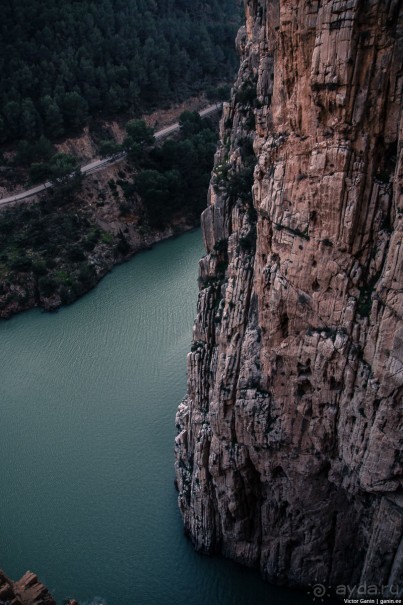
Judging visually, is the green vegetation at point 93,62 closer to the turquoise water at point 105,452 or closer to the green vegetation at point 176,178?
the green vegetation at point 176,178

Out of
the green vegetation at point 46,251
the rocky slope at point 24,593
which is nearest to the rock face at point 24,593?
the rocky slope at point 24,593

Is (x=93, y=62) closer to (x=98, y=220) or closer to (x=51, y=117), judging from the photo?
(x=51, y=117)

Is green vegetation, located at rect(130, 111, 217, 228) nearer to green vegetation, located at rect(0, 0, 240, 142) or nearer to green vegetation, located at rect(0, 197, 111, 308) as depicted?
green vegetation, located at rect(0, 197, 111, 308)

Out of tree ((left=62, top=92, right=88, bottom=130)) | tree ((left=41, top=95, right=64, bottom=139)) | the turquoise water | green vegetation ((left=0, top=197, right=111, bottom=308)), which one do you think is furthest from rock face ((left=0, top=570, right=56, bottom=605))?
tree ((left=62, top=92, right=88, bottom=130))

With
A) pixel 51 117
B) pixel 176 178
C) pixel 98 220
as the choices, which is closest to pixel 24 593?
pixel 98 220

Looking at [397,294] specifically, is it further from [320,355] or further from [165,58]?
[165,58]

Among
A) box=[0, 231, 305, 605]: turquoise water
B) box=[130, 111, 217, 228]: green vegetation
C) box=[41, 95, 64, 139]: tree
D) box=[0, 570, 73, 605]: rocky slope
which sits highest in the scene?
box=[41, 95, 64, 139]: tree
